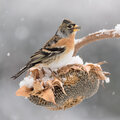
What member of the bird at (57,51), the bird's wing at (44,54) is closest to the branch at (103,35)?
the bird at (57,51)

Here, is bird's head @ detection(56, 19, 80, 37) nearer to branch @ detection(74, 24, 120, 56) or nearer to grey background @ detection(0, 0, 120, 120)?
branch @ detection(74, 24, 120, 56)

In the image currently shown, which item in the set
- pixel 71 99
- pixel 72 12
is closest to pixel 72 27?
pixel 71 99

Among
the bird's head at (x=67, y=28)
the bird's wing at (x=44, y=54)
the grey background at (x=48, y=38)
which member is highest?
the bird's head at (x=67, y=28)

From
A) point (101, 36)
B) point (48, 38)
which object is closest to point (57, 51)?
point (101, 36)

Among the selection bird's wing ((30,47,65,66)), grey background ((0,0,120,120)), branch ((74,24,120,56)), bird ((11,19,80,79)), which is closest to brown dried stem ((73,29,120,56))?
branch ((74,24,120,56))

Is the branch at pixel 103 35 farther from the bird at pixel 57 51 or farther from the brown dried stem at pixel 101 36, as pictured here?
the bird at pixel 57 51

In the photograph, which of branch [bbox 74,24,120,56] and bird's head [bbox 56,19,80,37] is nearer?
bird's head [bbox 56,19,80,37]

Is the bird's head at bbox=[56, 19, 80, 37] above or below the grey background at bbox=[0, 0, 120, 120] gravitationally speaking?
above
